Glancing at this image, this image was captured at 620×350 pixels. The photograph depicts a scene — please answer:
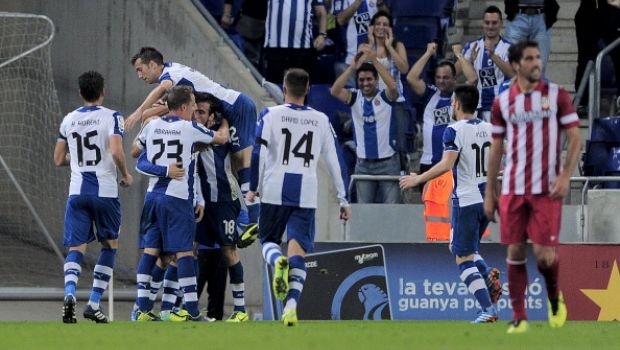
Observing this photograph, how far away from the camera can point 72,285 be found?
13.3 metres

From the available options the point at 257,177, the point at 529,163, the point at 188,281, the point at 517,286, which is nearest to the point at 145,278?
the point at 188,281

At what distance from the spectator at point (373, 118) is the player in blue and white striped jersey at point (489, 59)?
1124 mm

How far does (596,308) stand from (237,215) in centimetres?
389

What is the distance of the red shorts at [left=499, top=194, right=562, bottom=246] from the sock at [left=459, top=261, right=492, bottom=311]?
2.45 meters

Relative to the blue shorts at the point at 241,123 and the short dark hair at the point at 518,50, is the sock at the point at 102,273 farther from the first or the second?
the short dark hair at the point at 518,50

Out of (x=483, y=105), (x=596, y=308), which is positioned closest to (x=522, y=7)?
(x=483, y=105)

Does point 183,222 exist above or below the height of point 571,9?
below

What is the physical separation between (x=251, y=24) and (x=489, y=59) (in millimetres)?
3561

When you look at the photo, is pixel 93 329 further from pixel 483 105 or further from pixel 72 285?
pixel 483 105

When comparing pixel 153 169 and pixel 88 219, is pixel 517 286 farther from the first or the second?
Result: pixel 88 219

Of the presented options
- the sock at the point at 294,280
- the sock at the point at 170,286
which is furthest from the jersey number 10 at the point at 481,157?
the sock at the point at 170,286

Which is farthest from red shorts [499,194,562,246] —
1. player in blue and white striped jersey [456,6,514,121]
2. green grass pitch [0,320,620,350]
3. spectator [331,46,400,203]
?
player in blue and white striped jersey [456,6,514,121]

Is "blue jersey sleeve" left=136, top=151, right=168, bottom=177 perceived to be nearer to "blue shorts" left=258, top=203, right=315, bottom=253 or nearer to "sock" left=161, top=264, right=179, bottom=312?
"blue shorts" left=258, top=203, right=315, bottom=253

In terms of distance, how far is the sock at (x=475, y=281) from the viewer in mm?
13805
